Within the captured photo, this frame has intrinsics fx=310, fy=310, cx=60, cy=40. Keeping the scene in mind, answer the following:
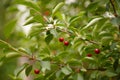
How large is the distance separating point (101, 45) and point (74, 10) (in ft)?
3.97

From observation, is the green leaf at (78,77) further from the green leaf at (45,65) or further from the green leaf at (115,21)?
the green leaf at (115,21)

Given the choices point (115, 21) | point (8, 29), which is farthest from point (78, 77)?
point (8, 29)

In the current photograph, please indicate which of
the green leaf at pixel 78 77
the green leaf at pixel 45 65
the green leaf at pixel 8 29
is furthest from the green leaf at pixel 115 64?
the green leaf at pixel 8 29

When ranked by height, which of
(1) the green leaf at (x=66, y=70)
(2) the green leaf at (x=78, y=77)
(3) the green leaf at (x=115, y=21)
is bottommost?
(2) the green leaf at (x=78, y=77)

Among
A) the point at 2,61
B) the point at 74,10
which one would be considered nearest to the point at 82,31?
the point at 2,61

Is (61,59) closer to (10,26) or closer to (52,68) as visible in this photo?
(52,68)

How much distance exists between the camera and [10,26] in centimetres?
235

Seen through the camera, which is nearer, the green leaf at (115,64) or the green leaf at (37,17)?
the green leaf at (37,17)

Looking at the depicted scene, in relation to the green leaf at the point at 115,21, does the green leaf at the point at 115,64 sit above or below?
below

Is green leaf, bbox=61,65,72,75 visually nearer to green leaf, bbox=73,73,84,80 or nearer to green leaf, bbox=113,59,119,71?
green leaf, bbox=73,73,84,80

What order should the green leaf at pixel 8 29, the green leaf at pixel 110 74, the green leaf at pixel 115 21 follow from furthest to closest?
the green leaf at pixel 8 29
the green leaf at pixel 110 74
the green leaf at pixel 115 21

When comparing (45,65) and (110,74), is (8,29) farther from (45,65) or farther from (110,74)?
(110,74)

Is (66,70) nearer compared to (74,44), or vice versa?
(66,70)

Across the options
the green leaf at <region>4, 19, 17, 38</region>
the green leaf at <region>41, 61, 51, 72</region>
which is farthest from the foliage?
the green leaf at <region>4, 19, 17, 38</region>
